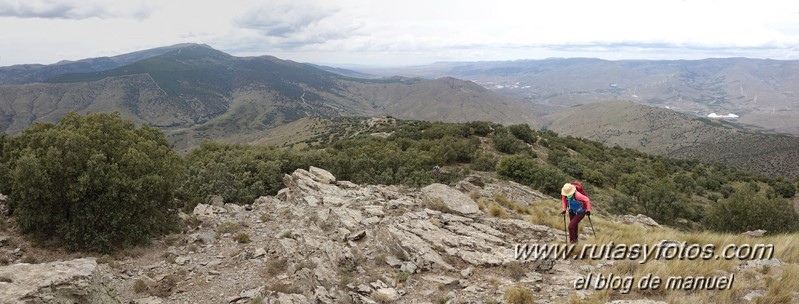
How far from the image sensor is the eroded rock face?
7.02 m

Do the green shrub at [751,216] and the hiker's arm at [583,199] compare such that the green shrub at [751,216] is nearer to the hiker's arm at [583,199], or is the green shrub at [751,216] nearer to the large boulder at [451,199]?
the hiker's arm at [583,199]

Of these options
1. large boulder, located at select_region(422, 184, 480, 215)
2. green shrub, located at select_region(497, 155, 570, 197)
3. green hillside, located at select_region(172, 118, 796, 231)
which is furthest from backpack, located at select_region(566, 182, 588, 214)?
green shrub, located at select_region(497, 155, 570, 197)

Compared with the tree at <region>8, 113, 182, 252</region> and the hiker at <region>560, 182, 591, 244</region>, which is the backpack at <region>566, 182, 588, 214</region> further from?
the tree at <region>8, 113, 182, 252</region>

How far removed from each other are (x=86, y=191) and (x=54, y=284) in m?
6.74

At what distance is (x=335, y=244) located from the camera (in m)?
13.0

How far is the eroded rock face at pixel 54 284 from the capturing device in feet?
23.0

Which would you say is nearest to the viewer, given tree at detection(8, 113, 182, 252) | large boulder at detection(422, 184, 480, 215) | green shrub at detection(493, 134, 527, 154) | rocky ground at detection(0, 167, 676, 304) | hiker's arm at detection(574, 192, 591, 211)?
rocky ground at detection(0, 167, 676, 304)

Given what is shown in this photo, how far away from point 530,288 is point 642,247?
433 cm

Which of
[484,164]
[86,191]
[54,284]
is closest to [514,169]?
[484,164]

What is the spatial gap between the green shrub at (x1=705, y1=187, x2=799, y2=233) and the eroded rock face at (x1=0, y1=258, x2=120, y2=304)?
1243 inches

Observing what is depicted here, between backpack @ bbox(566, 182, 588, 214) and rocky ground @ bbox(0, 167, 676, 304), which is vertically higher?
backpack @ bbox(566, 182, 588, 214)

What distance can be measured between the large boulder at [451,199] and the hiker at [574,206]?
13.0 feet

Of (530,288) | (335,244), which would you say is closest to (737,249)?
(530,288)

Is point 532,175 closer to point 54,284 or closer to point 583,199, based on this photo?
point 583,199
